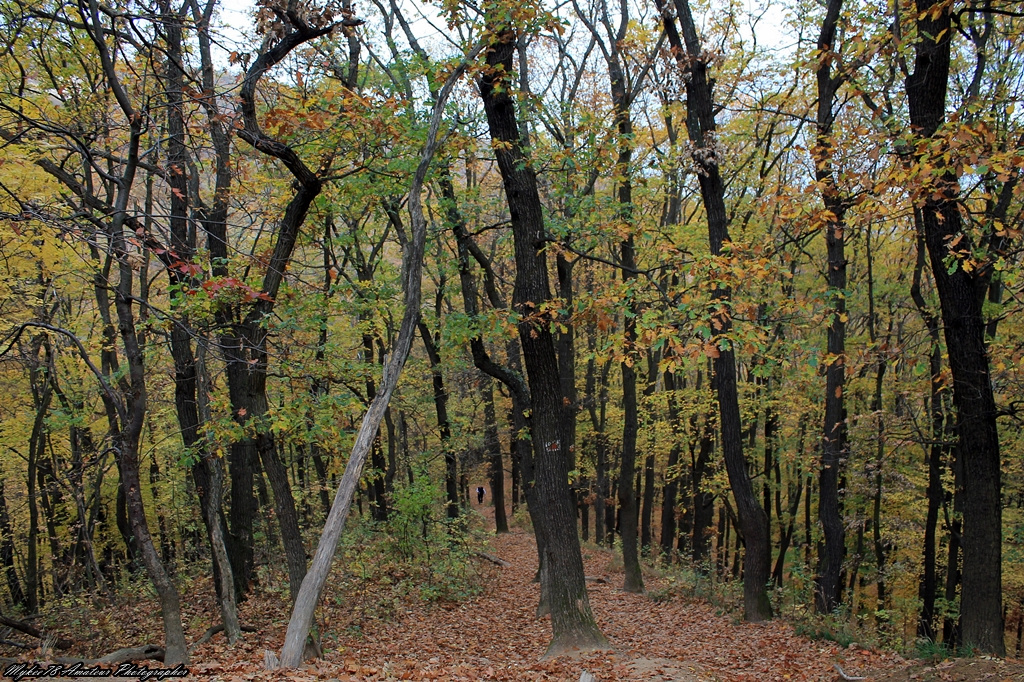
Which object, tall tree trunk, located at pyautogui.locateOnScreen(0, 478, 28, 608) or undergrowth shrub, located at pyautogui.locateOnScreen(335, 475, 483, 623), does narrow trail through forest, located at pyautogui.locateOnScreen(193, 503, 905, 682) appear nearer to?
undergrowth shrub, located at pyautogui.locateOnScreen(335, 475, 483, 623)

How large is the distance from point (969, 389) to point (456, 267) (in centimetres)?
809

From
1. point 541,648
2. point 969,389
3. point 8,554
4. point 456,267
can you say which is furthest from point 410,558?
point 969,389

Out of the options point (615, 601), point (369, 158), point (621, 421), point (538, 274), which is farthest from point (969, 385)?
point (621, 421)

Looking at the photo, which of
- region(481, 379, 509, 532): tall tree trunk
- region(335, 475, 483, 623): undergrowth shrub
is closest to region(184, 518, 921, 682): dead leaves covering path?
region(335, 475, 483, 623): undergrowth shrub

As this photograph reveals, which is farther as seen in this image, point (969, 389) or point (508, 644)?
point (508, 644)

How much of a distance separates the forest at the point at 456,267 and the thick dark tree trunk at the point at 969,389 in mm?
38

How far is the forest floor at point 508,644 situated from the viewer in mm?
6707

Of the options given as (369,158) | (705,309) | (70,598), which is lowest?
(70,598)

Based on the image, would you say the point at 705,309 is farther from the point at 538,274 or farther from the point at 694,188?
the point at 694,188

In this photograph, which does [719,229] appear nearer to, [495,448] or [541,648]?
[541,648]

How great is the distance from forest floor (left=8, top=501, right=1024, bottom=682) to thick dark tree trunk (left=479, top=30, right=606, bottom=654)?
3.14 feet

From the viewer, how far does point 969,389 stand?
7.50m

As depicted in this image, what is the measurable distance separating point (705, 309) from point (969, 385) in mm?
3372

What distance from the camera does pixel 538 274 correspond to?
8.59 metres
